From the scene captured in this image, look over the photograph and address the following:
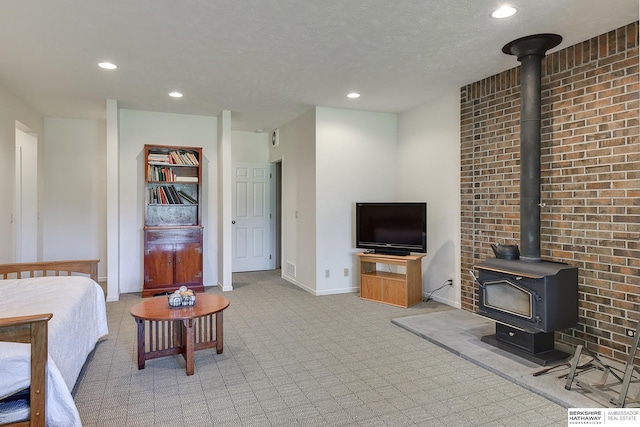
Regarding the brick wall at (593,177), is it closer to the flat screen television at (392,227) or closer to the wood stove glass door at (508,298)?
the wood stove glass door at (508,298)

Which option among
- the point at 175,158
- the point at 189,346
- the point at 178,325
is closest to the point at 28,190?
the point at 175,158

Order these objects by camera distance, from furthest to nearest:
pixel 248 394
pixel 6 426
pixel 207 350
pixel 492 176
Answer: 1. pixel 492 176
2. pixel 207 350
3. pixel 248 394
4. pixel 6 426

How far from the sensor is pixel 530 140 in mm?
3131

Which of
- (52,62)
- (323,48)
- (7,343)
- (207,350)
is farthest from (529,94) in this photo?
(52,62)

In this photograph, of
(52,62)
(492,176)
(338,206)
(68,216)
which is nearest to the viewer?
(52,62)

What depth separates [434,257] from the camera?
4.89 metres

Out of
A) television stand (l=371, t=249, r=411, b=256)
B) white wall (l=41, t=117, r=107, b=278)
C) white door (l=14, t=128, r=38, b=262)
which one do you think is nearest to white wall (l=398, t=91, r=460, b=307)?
television stand (l=371, t=249, r=411, b=256)

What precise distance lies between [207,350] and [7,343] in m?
1.63

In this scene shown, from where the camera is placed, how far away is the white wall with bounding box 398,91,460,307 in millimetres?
4543

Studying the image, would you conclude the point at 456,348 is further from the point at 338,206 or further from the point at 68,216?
the point at 68,216

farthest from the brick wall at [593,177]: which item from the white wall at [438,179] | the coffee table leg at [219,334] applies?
the coffee table leg at [219,334]

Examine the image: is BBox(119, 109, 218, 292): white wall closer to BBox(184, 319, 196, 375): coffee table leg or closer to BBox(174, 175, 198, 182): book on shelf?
BBox(174, 175, 198, 182): book on shelf

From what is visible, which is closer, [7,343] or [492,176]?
[7,343]

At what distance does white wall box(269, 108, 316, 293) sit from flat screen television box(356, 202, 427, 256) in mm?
671
